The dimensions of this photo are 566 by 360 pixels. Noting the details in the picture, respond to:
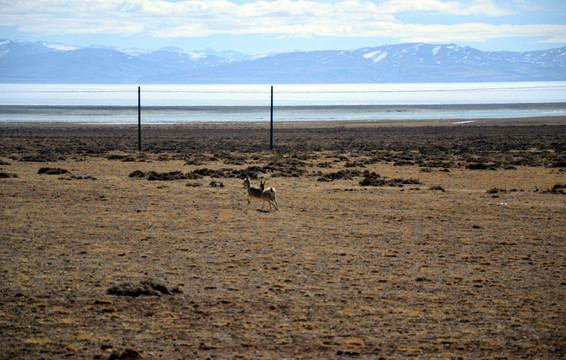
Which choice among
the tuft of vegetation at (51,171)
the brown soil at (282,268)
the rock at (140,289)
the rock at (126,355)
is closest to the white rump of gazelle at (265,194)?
the brown soil at (282,268)

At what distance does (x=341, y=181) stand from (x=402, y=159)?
1074 centimetres

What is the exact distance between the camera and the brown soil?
762 cm

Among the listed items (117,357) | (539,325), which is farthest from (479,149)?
(117,357)

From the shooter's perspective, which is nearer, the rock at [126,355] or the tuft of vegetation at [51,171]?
the rock at [126,355]

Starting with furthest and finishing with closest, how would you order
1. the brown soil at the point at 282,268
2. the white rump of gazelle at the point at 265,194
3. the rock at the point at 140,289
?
the white rump of gazelle at the point at 265,194, the rock at the point at 140,289, the brown soil at the point at 282,268

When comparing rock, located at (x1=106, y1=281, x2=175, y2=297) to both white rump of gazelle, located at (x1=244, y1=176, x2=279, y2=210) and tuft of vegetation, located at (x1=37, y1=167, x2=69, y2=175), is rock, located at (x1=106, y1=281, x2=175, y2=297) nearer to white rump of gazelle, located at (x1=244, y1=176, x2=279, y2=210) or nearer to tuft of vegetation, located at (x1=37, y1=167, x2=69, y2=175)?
white rump of gazelle, located at (x1=244, y1=176, x2=279, y2=210)

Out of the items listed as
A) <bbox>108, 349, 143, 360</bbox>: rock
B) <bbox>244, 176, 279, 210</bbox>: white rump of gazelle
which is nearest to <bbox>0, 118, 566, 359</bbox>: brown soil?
<bbox>108, 349, 143, 360</bbox>: rock

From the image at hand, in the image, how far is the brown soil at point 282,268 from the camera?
762 centimetres

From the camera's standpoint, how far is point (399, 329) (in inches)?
317

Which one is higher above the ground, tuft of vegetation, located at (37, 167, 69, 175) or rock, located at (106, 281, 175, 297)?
tuft of vegetation, located at (37, 167, 69, 175)

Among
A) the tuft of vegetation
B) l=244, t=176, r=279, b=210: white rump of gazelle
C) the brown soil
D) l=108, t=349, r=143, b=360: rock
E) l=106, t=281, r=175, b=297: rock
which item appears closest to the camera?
l=108, t=349, r=143, b=360: rock

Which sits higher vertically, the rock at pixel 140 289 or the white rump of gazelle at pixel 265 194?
the white rump of gazelle at pixel 265 194

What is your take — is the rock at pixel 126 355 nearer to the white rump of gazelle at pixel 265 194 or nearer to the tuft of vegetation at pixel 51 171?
the white rump of gazelle at pixel 265 194

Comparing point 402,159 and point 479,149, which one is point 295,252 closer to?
point 402,159
